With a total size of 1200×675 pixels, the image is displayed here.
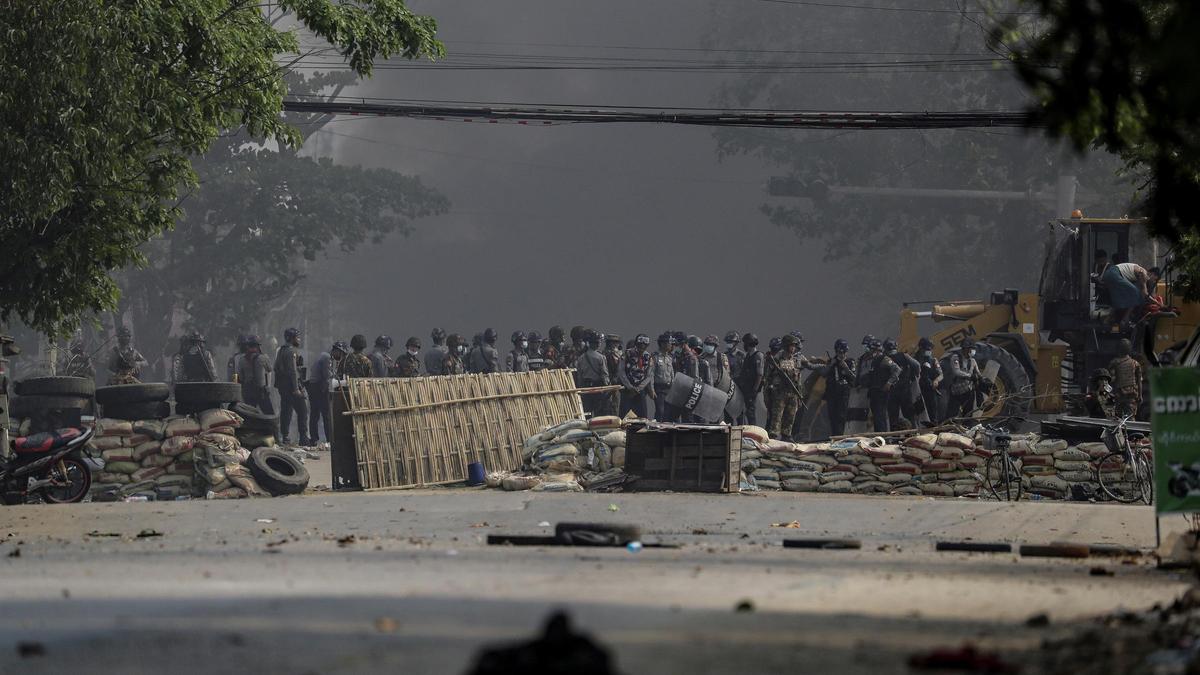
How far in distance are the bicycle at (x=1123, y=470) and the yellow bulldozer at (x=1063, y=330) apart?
23.5ft

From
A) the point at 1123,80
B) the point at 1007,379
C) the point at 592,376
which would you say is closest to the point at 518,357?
the point at 592,376

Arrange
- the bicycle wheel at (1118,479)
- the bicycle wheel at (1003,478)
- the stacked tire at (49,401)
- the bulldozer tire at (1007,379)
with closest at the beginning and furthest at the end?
1. the bicycle wheel at (1118,479)
2. the bicycle wheel at (1003,478)
3. the stacked tire at (49,401)
4. the bulldozer tire at (1007,379)

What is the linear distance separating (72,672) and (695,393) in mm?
20877

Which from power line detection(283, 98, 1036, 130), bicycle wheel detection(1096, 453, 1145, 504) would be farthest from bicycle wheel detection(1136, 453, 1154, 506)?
power line detection(283, 98, 1036, 130)

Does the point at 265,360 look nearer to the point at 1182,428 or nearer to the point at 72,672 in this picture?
the point at 1182,428

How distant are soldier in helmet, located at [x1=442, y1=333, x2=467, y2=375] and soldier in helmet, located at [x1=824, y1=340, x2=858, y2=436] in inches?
258

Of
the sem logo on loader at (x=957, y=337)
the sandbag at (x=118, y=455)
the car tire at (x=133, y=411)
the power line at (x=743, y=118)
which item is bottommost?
the sandbag at (x=118, y=455)

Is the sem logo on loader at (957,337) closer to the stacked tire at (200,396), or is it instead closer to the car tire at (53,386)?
the stacked tire at (200,396)

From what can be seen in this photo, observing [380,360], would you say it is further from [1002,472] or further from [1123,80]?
[1123,80]

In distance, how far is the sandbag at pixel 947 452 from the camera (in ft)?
69.4

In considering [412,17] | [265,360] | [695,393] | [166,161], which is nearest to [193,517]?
[166,161]

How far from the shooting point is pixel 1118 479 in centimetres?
2031

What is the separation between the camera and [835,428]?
28.8 metres

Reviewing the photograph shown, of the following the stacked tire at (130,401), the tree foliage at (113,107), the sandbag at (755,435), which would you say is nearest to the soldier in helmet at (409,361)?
the stacked tire at (130,401)
